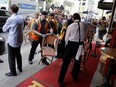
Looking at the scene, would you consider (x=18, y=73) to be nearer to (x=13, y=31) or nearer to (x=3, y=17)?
(x=13, y=31)

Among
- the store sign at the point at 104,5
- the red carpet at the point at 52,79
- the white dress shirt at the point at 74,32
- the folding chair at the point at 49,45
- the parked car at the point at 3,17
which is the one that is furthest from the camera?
the parked car at the point at 3,17

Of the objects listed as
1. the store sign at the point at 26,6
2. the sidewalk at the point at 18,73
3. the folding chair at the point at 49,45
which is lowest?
the sidewalk at the point at 18,73

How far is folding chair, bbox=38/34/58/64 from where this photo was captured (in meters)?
5.12

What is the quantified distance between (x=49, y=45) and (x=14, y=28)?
6.13ft

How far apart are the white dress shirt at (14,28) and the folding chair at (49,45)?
1.11 metres

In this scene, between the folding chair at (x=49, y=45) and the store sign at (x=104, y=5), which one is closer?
the folding chair at (x=49, y=45)

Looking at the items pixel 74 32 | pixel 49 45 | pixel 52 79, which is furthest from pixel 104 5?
pixel 52 79

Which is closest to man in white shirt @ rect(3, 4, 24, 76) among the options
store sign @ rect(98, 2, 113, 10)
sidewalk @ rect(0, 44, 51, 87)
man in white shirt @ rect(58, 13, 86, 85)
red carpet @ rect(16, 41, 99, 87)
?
sidewalk @ rect(0, 44, 51, 87)

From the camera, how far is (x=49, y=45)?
5672mm

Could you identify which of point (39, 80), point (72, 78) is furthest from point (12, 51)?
point (72, 78)

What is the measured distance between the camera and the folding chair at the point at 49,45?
512 cm

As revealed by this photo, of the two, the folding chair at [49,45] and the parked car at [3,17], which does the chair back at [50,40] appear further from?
the parked car at [3,17]

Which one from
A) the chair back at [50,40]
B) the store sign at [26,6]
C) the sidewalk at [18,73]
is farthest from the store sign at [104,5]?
the store sign at [26,6]

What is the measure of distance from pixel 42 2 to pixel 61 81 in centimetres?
2318
